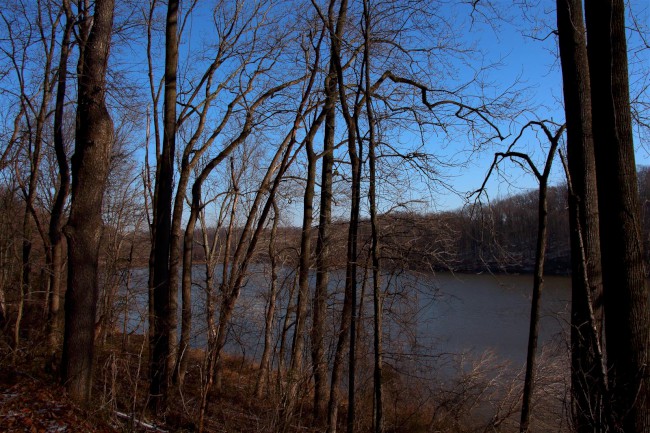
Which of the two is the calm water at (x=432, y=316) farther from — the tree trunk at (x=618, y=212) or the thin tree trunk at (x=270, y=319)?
the tree trunk at (x=618, y=212)

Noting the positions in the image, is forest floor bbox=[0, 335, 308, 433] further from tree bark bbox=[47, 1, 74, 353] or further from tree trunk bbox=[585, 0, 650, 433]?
tree trunk bbox=[585, 0, 650, 433]

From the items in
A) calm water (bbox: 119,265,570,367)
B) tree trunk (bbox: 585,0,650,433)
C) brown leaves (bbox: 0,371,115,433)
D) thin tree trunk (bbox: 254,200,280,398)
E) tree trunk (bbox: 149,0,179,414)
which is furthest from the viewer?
thin tree trunk (bbox: 254,200,280,398)

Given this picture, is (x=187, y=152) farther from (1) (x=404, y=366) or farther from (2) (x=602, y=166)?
(2) (x=602, y=166)

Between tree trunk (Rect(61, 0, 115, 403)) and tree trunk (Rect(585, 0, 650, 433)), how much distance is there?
17.9 ft

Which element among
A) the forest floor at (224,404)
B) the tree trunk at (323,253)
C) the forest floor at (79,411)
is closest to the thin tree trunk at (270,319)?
the forest floor at (224,404)

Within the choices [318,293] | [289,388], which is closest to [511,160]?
[318,293]

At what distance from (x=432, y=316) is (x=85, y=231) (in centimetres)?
1115

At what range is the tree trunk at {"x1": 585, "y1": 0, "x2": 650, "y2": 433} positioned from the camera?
4.09m

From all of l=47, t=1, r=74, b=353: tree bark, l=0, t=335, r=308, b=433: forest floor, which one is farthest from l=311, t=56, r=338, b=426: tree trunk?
l=47, t=1, r=74, b=353: tree bark

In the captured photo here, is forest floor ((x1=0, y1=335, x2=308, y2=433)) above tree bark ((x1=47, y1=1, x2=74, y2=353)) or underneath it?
underneath

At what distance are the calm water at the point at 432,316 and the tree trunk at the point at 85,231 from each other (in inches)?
72.8

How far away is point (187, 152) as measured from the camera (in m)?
9.47

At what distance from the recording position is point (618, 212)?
429cm

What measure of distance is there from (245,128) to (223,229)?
29.5ft
